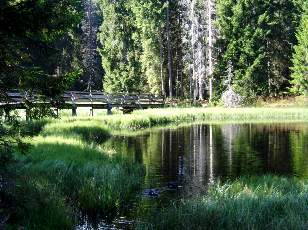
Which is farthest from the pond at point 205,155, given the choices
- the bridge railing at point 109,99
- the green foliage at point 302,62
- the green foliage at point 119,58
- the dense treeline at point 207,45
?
the green foliage at point 119,58

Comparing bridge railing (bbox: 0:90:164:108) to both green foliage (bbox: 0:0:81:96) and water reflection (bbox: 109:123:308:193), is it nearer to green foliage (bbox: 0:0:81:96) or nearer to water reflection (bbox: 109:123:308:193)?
water reflection (bbox: 109:123:308:193)

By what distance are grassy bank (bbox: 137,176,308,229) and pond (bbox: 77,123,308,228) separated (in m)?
1.90

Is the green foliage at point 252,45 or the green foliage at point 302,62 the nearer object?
the green foliage at point 302,62

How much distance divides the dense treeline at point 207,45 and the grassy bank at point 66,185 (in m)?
44.0

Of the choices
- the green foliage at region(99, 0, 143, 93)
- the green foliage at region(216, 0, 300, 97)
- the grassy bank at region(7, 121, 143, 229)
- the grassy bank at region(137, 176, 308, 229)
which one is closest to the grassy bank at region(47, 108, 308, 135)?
the green foliage at region(216, 0, 300, 97)

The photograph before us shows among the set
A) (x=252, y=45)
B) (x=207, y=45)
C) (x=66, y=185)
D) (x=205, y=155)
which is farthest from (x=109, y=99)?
(x=66, y=185)

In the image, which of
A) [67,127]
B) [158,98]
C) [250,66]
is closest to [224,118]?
[158,98]

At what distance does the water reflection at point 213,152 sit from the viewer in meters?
18.7

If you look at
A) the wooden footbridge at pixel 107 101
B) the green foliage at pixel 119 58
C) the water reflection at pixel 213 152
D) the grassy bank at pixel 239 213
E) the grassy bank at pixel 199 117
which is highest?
the green foliage at pixel 119 58

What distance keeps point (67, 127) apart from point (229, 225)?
1654cm

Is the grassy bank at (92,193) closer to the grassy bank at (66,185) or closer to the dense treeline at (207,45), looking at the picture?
the grassy bank at (66,185)

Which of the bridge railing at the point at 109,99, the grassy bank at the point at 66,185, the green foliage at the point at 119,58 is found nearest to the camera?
the grassy bank at the point at 66,185

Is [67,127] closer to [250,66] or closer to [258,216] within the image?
[258,216]

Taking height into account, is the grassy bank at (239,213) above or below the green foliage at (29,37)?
below
